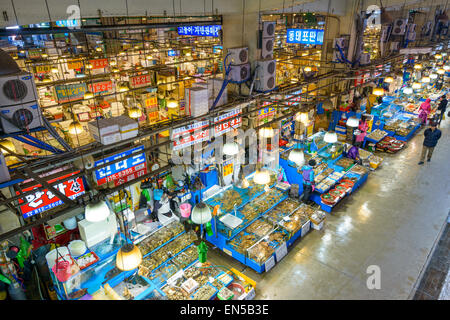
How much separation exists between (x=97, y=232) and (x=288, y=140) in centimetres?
850

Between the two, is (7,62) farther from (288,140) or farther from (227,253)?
(288,140)

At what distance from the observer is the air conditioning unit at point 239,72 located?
28.1 feet

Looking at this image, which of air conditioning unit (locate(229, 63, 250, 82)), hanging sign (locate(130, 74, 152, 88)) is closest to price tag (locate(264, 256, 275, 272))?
air conditioning unit (locate(229, 63, 250, 82))

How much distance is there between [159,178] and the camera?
9.17m

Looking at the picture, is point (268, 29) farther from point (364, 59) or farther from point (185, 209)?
point (364, 59)

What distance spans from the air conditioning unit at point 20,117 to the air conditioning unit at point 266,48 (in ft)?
21.7

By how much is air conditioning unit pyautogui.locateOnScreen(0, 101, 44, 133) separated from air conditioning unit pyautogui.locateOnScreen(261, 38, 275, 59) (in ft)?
21.7

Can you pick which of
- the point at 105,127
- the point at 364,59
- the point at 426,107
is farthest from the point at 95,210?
the point at 426,107

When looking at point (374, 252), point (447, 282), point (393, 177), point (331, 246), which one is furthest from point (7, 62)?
point (393, 177)

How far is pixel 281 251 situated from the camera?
7949mm

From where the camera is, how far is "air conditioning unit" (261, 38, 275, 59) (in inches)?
349

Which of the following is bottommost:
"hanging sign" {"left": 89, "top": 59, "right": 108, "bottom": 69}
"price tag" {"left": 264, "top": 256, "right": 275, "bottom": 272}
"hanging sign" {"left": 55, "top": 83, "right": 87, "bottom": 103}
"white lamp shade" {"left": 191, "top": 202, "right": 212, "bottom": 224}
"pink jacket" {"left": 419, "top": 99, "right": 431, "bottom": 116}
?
"price tag" {"left": 264, "top": 256, "right": 275, "bottom": 272}

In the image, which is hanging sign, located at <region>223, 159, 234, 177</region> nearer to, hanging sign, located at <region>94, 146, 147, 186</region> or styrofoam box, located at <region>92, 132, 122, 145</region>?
hanging sign, located at <region>94, 146, 147, 186</region>

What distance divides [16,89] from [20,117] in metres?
0.38
